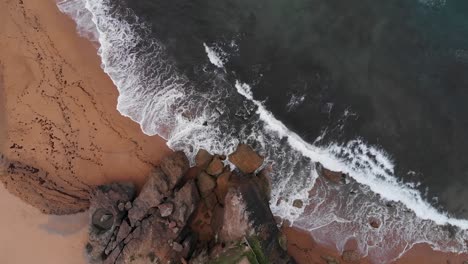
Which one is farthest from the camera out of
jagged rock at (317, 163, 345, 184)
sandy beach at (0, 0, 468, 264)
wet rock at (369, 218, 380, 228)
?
wet rock at (369, 218, 380, 228)

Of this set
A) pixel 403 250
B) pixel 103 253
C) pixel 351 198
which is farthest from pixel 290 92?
pixel 103 253

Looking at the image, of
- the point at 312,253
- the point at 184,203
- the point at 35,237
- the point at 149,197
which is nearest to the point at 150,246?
the point at 149,197

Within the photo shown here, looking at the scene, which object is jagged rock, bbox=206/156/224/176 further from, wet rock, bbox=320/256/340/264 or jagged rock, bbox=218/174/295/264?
wet rock, bbox=320/256/340/264

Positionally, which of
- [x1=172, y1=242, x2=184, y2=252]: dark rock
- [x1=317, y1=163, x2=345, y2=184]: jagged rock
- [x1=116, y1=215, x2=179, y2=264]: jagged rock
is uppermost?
[x1=317, y1=163, x2=345, y2=184]: jagged rock

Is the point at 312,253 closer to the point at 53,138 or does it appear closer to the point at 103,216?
the point at 103,216

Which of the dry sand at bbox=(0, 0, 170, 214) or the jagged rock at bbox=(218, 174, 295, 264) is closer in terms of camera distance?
the jagged rock at bbox=(218, 174, 295, 264)

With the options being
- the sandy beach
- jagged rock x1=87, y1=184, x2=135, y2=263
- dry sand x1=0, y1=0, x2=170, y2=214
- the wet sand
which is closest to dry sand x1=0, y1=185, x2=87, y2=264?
→ the sandy beach
